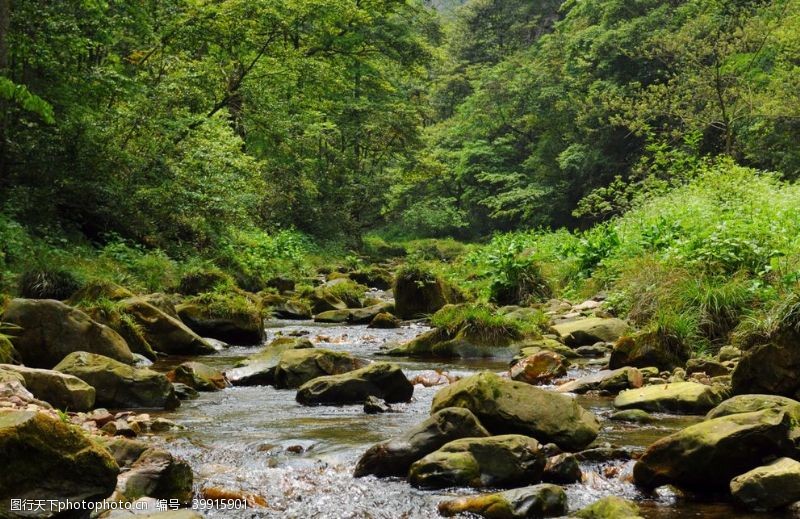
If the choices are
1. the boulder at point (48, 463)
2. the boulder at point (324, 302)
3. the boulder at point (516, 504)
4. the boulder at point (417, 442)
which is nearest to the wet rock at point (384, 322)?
the boulder at point (324, 302)

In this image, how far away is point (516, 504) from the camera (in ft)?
15.1

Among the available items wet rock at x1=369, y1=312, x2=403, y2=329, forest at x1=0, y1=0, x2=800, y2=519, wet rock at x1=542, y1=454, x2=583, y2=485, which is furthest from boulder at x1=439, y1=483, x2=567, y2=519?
wet rock at x1=369, y1=312, x2=403, y2=329

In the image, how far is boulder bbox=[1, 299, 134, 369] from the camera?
8055 millimetres

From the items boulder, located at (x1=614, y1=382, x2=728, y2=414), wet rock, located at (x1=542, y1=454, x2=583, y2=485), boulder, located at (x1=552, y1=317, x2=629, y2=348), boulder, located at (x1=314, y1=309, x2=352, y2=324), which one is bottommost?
boulder, located at (x1=314, y1=309, x2=352, y2=324)

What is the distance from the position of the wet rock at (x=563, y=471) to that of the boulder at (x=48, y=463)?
290 centimetres

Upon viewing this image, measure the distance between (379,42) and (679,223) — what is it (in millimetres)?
23796

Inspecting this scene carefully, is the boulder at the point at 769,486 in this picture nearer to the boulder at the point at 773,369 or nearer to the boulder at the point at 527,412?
the boulder at the point at 527,412

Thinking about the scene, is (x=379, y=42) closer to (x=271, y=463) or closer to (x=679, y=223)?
(x=679, y=223)

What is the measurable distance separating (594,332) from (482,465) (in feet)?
21.0

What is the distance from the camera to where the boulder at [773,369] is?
672cm

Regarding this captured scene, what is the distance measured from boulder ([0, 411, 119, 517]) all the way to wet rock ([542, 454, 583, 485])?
9.52 ft

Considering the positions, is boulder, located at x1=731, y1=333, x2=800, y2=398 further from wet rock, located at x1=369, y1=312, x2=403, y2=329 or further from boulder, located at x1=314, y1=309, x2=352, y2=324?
boulder, located at x1=314, y1=309, x2=352, y2=324

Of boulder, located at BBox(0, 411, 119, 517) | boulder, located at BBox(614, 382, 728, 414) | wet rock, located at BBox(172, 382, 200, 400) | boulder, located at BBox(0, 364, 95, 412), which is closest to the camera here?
boulder, located at BBox(0, 411, 119, 517)

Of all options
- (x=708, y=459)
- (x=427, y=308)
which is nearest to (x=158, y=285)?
(x=427, y=308)
